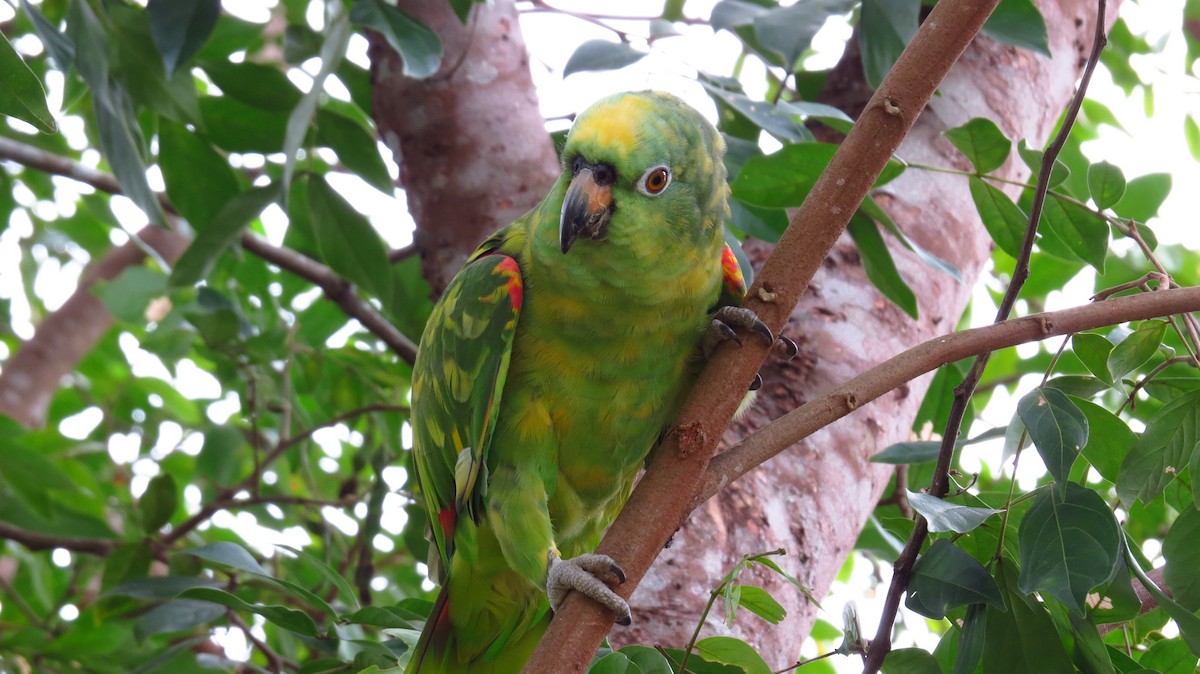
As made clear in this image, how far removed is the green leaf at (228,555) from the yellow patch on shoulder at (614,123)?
2.98ft

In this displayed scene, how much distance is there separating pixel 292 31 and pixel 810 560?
1607 millimetres

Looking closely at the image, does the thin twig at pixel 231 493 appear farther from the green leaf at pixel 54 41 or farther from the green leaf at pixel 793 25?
the green leaf at pixel 793 25

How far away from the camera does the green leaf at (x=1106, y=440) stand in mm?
1321

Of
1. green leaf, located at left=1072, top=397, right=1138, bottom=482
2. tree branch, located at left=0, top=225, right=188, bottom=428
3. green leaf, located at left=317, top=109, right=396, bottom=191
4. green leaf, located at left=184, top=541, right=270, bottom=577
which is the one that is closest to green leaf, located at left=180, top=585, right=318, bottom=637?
green leaf, located at left=184, top=541, right=270, bottom=577

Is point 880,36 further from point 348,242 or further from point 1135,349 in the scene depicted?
point 348,242

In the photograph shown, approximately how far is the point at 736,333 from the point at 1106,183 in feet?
1.84

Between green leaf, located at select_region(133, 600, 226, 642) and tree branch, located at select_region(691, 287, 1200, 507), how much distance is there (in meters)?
1.11

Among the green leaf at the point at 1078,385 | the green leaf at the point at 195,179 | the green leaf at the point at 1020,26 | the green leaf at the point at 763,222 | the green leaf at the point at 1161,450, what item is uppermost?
the green leaf at the point at 1020,26

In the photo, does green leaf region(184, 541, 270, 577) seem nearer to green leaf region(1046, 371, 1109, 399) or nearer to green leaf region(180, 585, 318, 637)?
green leaf region(180, 585, 318, 637)

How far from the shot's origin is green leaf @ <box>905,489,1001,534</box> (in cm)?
119

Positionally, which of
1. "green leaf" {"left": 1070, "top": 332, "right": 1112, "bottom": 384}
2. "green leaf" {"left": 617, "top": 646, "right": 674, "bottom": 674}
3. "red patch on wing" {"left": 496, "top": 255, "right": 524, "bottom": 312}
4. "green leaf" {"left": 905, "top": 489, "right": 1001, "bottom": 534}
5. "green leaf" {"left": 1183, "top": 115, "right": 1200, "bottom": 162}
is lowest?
"green leaf" {"left": 617, "top": 646, "right": 674, "bottom": 674}

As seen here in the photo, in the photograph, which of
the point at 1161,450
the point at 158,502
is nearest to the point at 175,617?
the point at 158,502

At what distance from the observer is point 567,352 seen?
179cm

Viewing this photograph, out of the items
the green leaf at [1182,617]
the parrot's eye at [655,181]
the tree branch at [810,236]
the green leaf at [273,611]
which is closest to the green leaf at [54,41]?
the green leaf at [273,611]
